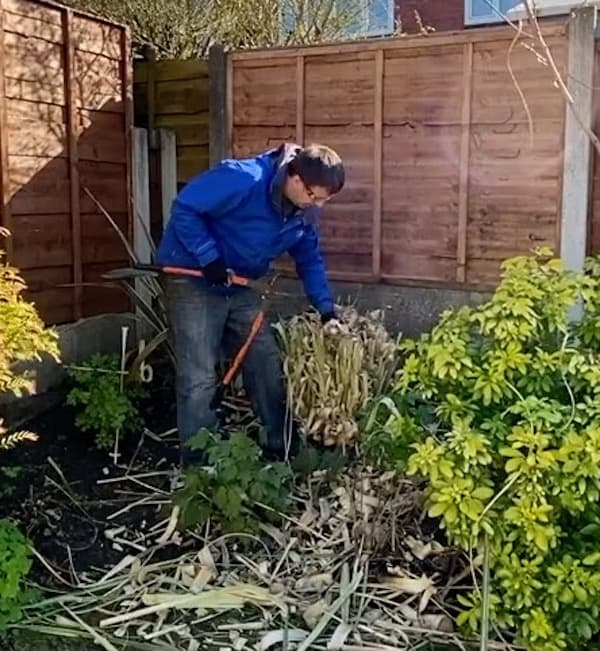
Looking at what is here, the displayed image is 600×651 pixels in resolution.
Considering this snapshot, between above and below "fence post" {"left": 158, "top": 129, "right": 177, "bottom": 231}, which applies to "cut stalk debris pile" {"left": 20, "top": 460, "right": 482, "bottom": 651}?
below

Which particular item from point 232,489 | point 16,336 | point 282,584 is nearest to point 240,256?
point 232,489

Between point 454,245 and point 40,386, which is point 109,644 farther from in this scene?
point 454,245

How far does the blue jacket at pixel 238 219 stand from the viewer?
381 centimetres

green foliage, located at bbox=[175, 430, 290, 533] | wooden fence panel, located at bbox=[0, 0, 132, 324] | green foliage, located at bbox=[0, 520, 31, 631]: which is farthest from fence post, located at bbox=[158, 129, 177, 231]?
green foliage, located at bbox=[0, 520, 31, 631]

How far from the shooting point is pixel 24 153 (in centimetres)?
455

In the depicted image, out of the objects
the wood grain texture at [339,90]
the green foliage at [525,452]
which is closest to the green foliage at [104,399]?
the wood grain texture at [339,90]

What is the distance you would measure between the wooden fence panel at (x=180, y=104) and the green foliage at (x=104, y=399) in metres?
1.67

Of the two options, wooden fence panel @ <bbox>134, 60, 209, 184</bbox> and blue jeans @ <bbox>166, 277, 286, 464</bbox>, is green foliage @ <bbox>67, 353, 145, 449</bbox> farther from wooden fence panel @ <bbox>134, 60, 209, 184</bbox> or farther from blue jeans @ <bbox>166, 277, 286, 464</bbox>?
wooden fence panel @ <bbox>134, 60, 209, 184</bbox>

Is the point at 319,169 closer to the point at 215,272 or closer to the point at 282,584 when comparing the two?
the point at 215,272

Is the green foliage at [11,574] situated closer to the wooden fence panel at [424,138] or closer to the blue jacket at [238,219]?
the blue jacket at [238,219]

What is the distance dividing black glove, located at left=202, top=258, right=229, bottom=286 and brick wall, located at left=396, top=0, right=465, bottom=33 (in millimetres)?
6797

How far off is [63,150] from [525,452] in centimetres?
332

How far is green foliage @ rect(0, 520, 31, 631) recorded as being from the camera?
283 centimetres

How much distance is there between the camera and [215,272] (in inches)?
151
